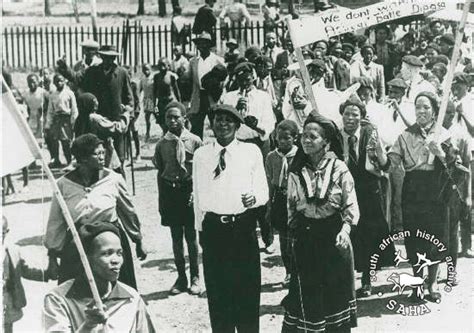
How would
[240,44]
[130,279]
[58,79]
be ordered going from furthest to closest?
[240,44], [58,79], [130,279]

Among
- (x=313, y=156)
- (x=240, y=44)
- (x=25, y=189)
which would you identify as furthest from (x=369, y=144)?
(x=240, y=44)

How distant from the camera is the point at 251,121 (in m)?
8.75

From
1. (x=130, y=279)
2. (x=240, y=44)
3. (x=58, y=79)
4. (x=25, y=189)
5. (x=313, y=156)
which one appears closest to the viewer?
(x=313, y=156)

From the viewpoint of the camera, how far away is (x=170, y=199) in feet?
22.9

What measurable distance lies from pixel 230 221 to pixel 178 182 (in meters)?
1.48

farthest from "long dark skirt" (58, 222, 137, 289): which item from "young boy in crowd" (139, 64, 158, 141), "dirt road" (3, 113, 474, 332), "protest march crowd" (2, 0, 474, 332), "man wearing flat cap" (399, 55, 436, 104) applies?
"young boy in crowd" (139, 64, 158, 141)

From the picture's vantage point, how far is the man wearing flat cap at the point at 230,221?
5598mm

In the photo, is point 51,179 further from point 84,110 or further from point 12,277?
point 84,110

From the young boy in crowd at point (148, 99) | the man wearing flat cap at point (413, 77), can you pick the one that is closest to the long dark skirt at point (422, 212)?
the man wearing flat cap at point (413, 77)

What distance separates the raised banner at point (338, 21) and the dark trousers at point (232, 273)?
70.2 inches

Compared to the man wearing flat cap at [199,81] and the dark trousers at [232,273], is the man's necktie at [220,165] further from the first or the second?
the man wearing flat cap at [199,81]

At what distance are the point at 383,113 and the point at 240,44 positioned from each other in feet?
34.1

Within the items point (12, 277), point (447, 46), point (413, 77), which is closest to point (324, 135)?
point (12, 277)

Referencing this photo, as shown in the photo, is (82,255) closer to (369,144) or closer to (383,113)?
(369,144)
